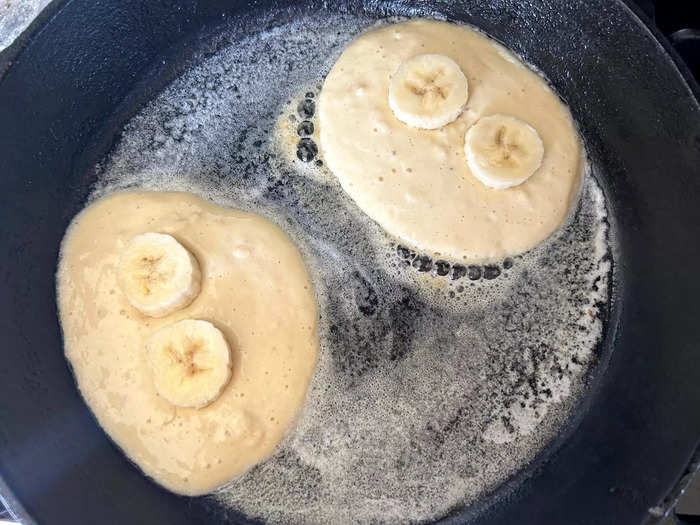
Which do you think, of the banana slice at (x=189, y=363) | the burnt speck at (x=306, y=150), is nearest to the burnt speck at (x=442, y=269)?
the burnt speck at (x=306, y=150)

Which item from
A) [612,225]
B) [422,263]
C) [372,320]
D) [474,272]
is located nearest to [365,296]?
[372,320]

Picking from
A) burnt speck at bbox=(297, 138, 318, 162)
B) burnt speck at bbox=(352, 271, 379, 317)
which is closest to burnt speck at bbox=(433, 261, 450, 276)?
burnt speck at bbox=(352, 271, 379, 317)

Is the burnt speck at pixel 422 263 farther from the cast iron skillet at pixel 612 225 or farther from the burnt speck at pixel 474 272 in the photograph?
the cast iron skillet at pixel 612 225

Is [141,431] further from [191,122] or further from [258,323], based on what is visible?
[191,122]

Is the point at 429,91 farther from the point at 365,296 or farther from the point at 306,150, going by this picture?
the point at 365,296

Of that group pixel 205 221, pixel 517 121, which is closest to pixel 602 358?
pixel 517 121
